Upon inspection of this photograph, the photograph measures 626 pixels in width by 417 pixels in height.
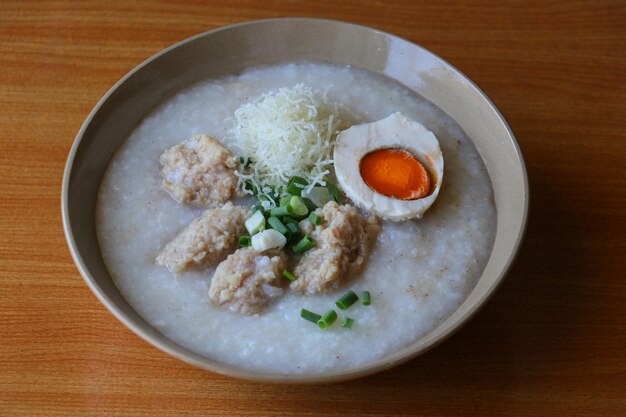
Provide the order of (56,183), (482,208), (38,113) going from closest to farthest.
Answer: (482,208) < (56,183) < (38,113)

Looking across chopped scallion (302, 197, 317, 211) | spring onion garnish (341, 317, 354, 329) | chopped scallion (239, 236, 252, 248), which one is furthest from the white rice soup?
chopped scallion (302, 197, 317, 211)

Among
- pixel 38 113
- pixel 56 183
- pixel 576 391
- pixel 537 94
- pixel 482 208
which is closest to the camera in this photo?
pixel 576 391

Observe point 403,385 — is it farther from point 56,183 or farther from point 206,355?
point 56,183

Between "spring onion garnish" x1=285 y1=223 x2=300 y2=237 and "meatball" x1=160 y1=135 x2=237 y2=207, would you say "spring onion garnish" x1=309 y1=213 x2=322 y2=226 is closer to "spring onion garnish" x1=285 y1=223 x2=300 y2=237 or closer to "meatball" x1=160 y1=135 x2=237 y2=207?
"spring onion garnish" x1=285 y1=223 x2=300 y2=237

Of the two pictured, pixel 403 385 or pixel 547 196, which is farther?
pixel 547 196

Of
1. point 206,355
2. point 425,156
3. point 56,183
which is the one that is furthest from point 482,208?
point 56,183

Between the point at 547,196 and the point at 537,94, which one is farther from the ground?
the point at 537,94
